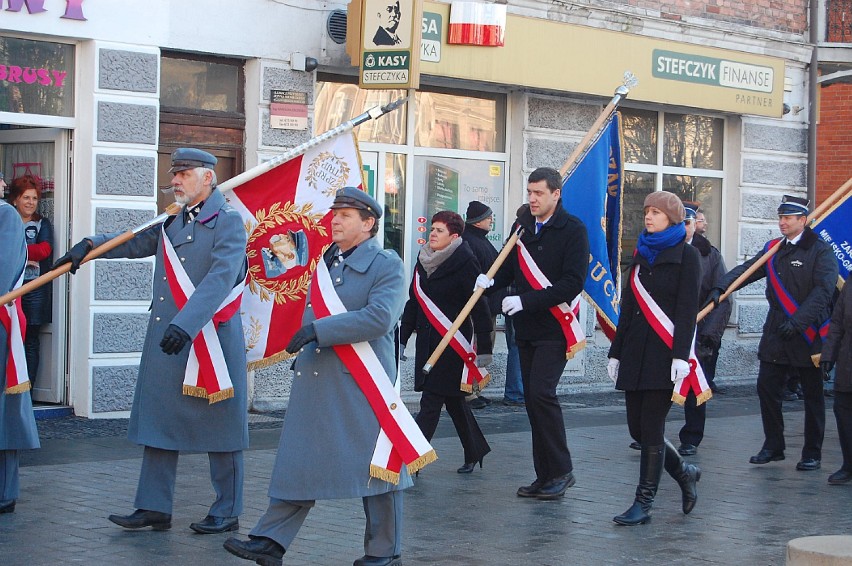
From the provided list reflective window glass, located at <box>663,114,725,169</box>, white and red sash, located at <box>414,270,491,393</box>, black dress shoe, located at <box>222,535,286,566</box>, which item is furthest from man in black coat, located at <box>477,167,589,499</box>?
reflective window glass, located at <box>663,114,725,169</box>

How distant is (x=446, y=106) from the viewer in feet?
45.5

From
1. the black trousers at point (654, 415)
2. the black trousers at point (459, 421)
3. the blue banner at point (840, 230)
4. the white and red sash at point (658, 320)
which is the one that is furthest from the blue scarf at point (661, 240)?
the blue banner at point (840, 230)

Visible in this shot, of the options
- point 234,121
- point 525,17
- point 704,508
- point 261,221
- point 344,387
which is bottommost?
point 704,508

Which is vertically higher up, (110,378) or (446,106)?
(446,106)

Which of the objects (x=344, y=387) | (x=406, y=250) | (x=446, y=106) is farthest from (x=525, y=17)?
(x=344, y=387)

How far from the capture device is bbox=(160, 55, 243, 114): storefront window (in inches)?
466

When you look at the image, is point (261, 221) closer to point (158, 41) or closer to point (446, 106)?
point (158, 41)

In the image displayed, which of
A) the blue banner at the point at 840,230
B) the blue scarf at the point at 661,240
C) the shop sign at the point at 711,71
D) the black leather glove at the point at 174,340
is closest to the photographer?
the black leather glove at the point at 174,340

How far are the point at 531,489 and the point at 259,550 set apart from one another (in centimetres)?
279

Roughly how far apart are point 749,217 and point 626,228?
1.89 m

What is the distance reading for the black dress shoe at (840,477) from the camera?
9.29m

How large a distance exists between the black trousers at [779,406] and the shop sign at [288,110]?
4649 mm

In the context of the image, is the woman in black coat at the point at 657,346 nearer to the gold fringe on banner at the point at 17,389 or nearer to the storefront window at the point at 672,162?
the gold fringe on banner at the point at 17,389

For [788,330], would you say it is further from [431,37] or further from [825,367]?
[431,37]
